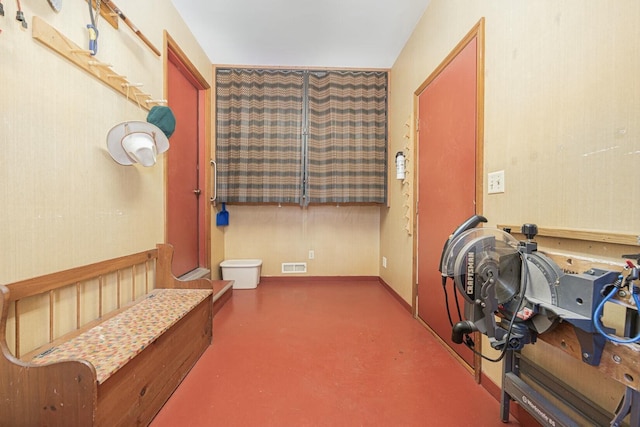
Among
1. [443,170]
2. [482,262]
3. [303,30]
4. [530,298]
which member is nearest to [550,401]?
[530,298]

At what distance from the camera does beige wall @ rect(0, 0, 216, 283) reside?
3.10ft

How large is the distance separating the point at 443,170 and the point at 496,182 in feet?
1.77

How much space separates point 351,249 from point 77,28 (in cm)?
304

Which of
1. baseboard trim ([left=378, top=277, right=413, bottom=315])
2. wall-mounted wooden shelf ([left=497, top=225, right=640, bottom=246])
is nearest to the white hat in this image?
wall-mounted wooden shelf ([left=497, top=225, right=640, bottom=246])

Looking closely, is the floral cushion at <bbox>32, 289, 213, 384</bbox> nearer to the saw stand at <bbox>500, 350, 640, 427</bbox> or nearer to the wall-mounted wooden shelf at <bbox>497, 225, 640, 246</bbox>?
the saw stand at <bbox>500, 350, 640, 427</bbox>

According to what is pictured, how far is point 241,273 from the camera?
305 cm

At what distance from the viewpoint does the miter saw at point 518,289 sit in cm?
67

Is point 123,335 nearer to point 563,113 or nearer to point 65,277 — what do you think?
point 65,277

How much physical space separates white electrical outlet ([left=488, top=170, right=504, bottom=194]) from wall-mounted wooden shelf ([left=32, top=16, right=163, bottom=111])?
2.10 meters

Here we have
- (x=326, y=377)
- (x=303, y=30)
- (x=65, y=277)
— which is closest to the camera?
(x=65, y=277)

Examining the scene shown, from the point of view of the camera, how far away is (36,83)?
102cm

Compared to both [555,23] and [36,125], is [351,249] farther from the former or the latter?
[36,125]

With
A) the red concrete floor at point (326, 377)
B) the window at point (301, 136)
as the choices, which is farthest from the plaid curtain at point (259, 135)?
the red concrete floor at point (326, 377)

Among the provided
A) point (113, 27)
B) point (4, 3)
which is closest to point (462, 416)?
point (4, 3)
